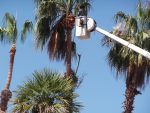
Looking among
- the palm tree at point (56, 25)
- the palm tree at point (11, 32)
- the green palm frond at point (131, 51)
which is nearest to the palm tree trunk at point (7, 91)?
the palm tree at point (11, 32)

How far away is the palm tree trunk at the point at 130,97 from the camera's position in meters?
21.0

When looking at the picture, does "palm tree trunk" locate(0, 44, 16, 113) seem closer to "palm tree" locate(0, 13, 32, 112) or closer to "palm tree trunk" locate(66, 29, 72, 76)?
"palm tree" locate(0, 13, 32, 112)

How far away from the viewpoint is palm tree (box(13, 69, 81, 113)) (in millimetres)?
15617

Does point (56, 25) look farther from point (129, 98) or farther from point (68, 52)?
point (129, 98)

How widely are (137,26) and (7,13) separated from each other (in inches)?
252

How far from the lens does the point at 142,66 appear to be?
2131cm

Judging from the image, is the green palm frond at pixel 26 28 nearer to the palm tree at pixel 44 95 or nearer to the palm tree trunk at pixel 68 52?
the palm tree trunk at pixel 68 52

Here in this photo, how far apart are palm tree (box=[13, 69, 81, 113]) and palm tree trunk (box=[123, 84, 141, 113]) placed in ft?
16.7

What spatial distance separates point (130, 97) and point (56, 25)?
14.0 feet

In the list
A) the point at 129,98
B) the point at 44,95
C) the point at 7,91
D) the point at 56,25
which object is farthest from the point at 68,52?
the point at 44,95

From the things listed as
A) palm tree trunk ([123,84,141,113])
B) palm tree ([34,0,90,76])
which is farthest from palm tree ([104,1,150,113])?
palm tree ([34,0,90,76])

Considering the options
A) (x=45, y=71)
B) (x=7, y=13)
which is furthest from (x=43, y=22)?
(x=45, y=71)

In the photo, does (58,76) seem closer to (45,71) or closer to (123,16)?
(45,71)

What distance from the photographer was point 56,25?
21719 mm
